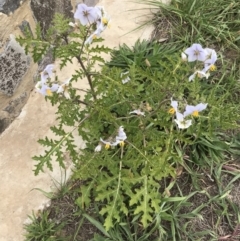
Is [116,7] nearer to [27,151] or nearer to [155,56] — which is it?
[155,56]

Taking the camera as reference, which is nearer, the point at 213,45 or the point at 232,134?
the point at 232,134

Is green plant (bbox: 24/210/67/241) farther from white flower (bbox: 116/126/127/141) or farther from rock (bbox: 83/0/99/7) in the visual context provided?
rock (bbox: 83/0/99/7)

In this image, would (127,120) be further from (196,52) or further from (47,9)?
(47,9)

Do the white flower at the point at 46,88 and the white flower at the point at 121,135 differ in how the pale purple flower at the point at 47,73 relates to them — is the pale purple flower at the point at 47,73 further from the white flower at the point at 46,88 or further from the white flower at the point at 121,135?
the white flower at the point at 121,135

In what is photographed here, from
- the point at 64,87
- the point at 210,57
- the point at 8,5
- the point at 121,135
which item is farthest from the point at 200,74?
the point at 8,5

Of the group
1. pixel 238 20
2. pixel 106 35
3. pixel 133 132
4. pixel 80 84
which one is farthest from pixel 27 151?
pixel 238 20

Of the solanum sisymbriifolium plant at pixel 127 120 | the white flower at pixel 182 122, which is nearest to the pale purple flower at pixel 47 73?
the solanum sisymbriifolium plant at pixel 127 120
